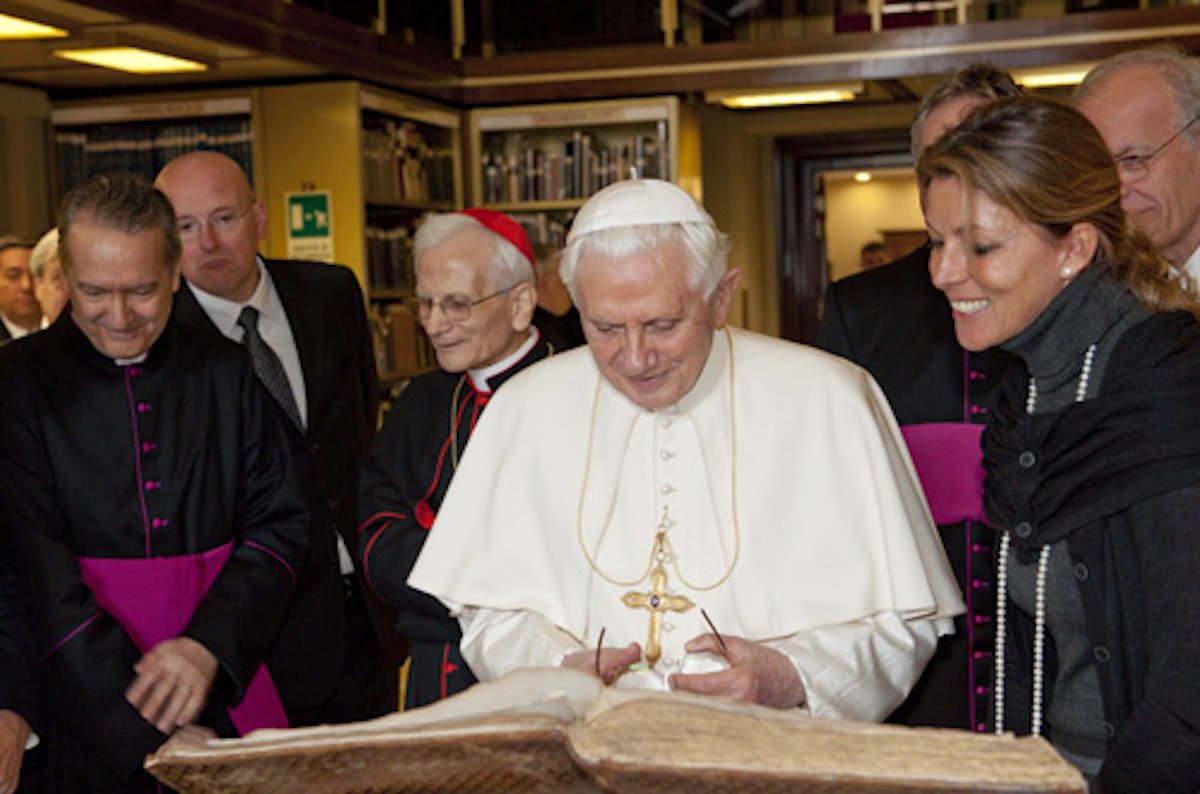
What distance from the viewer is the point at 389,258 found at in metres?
8.14

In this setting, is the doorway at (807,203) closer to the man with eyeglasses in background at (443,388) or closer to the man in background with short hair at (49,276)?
the man in background with short hair at (49,276)

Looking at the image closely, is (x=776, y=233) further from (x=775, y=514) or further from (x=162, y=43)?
(x=775, y=514)

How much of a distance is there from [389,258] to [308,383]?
14.5 ft

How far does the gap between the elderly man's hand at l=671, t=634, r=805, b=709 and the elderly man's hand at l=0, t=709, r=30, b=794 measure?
130 centimetres

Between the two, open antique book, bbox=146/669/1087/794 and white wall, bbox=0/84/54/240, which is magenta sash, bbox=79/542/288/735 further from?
white wall, bbox=0/84/54/240

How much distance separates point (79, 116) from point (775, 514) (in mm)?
6442

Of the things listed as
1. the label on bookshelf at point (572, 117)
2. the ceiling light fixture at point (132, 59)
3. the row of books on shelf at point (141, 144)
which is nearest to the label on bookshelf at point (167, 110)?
the row of books on shelf at point (141, 144)

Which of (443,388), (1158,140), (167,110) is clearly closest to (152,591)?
(443,388)

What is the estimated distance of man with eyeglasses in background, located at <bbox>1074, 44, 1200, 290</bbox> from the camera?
287 centimetres

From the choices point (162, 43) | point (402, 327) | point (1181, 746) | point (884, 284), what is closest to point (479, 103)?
point (402, 327)

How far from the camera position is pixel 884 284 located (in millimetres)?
2871

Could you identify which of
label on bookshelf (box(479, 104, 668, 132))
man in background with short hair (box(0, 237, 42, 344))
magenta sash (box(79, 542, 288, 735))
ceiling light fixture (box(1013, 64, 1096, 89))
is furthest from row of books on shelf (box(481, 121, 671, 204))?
magenta sash (box(79, 542, 288, 735))

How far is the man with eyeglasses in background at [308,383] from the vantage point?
11.6ft

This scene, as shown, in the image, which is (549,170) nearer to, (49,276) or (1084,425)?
(49,276)
